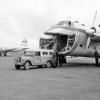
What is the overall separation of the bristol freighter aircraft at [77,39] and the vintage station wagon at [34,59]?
1.93 metres

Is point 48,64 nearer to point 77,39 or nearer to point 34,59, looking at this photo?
point 34,59

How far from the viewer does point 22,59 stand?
17.9m

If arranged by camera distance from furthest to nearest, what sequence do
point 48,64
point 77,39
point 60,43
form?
1. point 60,43
2. point 77,39
3. point 48,64

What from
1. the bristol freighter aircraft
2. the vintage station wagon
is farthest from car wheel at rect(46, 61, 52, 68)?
the bristol freighter aircraft

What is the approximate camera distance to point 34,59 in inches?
739

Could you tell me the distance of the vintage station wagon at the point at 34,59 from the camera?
1805cm

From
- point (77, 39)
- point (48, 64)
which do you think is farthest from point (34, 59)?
point (77, 39)

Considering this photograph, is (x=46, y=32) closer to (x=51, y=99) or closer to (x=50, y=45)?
(x=50, y=45)

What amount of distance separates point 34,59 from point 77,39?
584 centimetres

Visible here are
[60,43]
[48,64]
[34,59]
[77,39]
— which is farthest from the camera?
[60,43]

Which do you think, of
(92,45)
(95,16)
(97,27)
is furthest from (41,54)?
(95,16)

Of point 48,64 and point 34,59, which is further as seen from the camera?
point 48,64

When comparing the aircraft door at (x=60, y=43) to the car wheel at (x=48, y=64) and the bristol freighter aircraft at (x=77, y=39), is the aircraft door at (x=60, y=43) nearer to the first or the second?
the bristol freighter aircraft at (x=77, y=39)

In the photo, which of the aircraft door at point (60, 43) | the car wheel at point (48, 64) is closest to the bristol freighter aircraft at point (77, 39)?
the aircraft door at point (60, 43)
